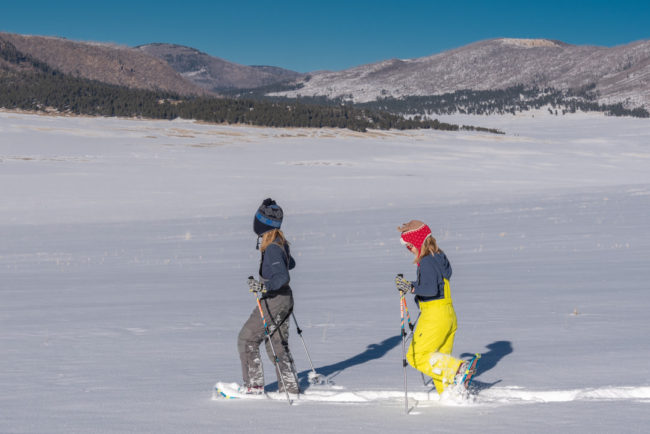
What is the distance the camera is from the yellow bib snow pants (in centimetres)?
568

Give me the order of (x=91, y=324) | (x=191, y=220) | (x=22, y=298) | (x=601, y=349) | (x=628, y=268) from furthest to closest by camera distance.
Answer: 1. (x=191, y=220)
2. (x=628, y=268)
3. (x=22, y=298)
4. (x=91, y=324)
5. (x=601, y=349)

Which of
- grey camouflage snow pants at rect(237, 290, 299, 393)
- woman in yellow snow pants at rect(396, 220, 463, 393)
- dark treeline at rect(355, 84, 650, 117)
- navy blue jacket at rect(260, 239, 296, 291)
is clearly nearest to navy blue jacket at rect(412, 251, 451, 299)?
woman in yellow snow pants at rect(396, 220, 463, 393)

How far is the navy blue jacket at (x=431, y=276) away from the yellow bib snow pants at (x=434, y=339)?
12 centimetres

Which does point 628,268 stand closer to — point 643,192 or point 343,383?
point 343,383

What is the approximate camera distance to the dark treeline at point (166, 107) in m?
80.2

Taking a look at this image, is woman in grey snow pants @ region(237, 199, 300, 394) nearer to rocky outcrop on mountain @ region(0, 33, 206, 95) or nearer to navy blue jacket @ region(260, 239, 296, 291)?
navy blue jacket @ region(260, 239, 296, 291)

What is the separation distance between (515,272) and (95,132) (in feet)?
185

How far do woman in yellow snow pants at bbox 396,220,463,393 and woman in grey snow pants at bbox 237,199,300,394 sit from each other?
3.19ft

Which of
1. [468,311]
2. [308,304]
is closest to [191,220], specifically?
[308,304]

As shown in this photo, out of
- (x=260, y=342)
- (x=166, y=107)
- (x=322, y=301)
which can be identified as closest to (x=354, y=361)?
(x=260, y=342)

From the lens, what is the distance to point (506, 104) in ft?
567

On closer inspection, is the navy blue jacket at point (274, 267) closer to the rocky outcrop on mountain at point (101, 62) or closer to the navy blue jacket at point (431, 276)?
the navy blue jacket at point (431, 276)

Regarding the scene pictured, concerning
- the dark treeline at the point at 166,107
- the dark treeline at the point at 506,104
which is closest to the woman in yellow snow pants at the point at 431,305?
the dark treeline at the point at 166,107

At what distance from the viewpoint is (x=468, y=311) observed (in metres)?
9.79
